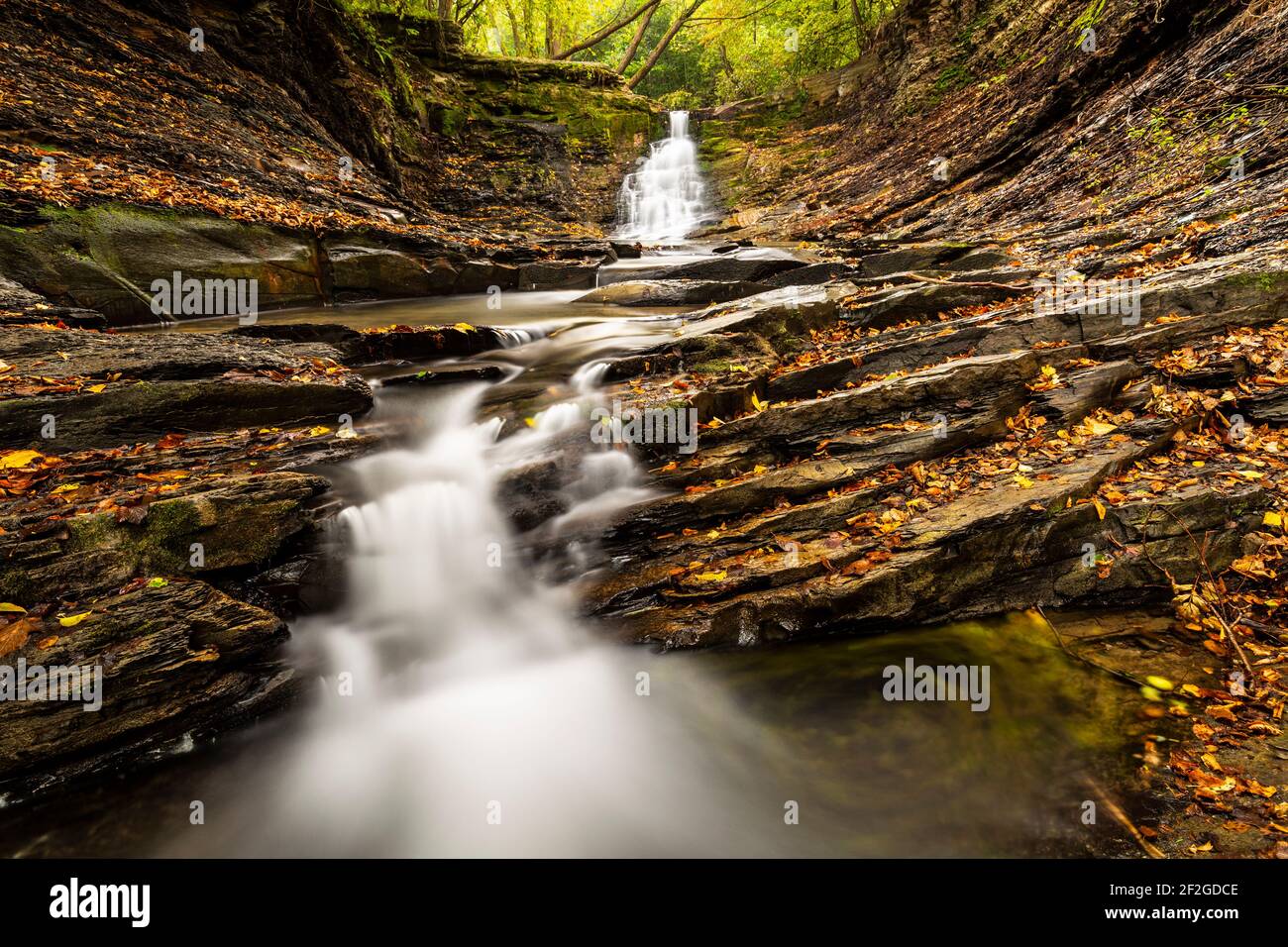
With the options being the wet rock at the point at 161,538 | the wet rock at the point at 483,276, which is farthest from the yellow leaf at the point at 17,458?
the wet rock at the point at 483,276

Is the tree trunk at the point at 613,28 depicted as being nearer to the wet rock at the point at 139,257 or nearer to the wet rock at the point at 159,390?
the wet rock at the point at 139,257

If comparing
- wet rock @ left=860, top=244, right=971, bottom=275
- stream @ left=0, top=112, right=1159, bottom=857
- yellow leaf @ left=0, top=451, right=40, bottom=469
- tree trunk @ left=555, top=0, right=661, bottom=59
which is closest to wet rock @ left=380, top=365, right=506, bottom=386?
stream @ left=0, top=112, right=1159, bottom=857

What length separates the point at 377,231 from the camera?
34.3 feet

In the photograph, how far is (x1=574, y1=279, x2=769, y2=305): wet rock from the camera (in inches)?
425

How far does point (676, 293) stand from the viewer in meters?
10.8

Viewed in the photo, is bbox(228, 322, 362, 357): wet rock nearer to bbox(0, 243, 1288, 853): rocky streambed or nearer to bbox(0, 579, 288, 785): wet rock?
bbox(0, 243, 1288, 853): rocky streambed

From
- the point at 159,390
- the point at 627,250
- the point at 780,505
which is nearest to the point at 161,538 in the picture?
the point at 159,390

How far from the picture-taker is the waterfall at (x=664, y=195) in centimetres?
1859

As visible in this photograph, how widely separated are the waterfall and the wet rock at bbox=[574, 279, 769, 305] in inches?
275

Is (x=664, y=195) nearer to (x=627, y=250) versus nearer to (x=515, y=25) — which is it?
(x=627, y=250)

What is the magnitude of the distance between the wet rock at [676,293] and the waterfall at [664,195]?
6982mm
